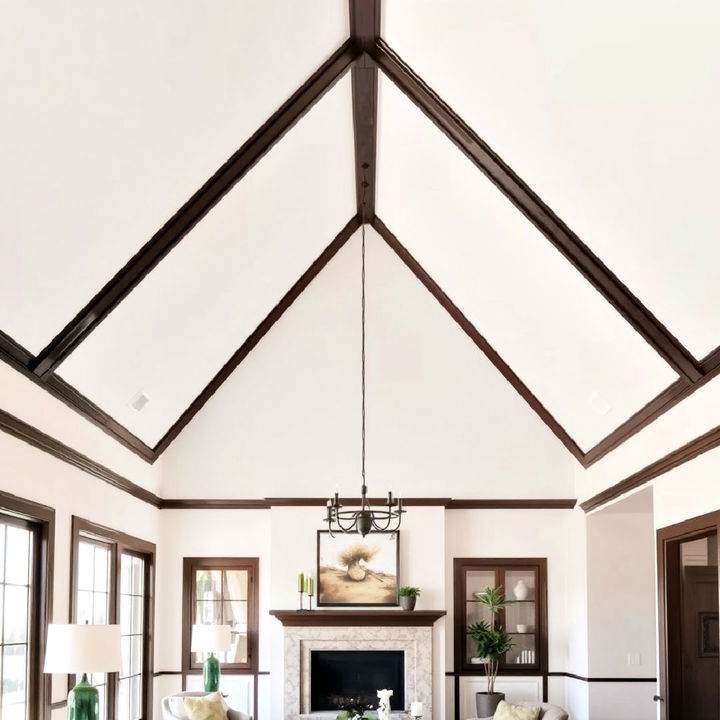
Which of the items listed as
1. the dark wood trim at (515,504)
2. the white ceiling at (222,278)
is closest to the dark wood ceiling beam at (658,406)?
the dark wood trim at (515,504)

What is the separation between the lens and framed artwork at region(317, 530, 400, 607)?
38.6 ft

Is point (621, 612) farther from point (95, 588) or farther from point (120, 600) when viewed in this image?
point (95, 588)

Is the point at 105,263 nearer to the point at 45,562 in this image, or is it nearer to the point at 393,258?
the point at 45,562

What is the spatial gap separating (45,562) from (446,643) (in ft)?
17.3

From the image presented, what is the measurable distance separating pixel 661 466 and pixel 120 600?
5087mm

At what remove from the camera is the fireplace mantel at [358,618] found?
11555mm

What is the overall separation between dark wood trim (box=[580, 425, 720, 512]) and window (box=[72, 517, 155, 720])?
4.34m

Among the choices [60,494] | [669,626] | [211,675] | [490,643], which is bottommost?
[211,675]

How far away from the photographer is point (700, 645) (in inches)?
356

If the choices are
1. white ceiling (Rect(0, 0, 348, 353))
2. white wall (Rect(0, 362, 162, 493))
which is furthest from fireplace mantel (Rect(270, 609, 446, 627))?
white ceiling (Rect(0, 0, 348, 353))

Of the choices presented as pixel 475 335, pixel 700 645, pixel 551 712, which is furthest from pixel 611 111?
pixel 551 712

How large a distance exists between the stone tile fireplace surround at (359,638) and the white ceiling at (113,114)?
205 inches

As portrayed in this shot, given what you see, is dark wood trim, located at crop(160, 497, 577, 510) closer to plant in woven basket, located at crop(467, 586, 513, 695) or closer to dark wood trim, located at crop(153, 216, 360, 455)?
dark wood trim, located at crop(153, 216, 360, 455)

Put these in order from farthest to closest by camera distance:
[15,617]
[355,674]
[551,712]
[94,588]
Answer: [355,674] → [551,712] → [94,588] → [15,617]
